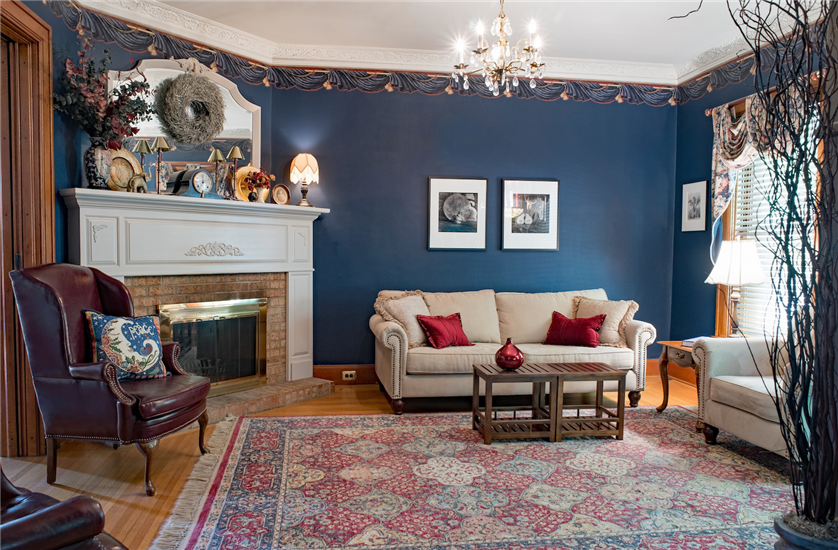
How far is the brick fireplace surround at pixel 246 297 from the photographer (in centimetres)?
411

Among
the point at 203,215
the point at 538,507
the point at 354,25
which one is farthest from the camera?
the point at 354,25

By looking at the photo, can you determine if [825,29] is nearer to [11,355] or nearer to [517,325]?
[517,325]

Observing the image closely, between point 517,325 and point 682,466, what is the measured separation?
201 centimetres

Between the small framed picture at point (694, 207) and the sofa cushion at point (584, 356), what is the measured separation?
68.0 inches

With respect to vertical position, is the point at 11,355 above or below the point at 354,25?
below

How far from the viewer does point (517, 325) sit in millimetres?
5086

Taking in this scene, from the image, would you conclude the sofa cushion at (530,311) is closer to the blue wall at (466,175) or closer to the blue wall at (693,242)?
the blue wall at (466,175)

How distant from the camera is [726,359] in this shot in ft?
12.3

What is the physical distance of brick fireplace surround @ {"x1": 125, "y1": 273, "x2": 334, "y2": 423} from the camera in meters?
4.11

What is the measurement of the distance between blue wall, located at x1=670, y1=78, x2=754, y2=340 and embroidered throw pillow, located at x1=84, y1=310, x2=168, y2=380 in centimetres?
475

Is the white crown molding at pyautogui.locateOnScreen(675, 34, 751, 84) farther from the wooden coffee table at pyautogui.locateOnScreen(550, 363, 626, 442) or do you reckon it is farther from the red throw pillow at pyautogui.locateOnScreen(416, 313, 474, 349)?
the red throw pillow at pyautogui.locateOnScreen(416, 313, 474, 349)

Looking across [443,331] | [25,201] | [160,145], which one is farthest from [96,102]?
[443,331]

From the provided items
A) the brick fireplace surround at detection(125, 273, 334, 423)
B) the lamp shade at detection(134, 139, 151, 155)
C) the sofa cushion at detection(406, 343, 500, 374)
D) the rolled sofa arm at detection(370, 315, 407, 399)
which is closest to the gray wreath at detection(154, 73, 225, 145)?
the lamp shade at detection(134, 139, 151, 155)

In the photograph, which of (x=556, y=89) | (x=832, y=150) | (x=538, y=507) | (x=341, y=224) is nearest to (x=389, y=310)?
(x=341, y=224)
